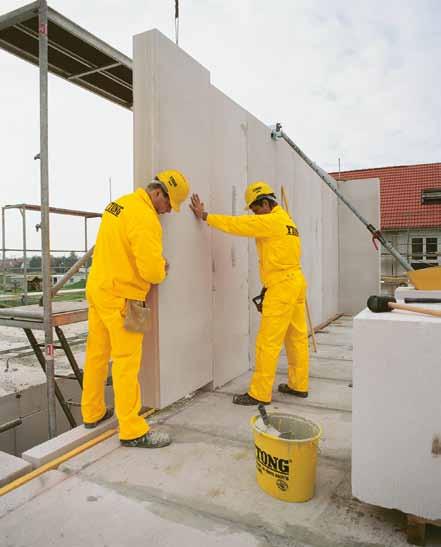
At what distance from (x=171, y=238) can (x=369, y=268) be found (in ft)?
23.4

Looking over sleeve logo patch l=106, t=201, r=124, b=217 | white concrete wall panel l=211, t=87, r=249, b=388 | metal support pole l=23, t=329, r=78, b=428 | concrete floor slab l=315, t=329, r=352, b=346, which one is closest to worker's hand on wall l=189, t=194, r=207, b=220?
white concrete wall panel l=211, t=87, r=249, b=388

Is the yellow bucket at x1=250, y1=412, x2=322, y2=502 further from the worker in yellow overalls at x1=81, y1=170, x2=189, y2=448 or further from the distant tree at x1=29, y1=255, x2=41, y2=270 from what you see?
the distant tree at x1=29, y1=255, x2=41, y2=270

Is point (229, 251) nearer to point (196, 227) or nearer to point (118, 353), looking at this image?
point (196, 227)

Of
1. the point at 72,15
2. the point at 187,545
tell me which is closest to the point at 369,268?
the point at 72,15

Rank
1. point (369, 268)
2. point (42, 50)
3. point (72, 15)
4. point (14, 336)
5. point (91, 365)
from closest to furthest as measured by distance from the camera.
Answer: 1. point (91, 365)
2. point (42, 50)
3. point (72, 15)
4. point (14, 336)
5. point (369, 268)

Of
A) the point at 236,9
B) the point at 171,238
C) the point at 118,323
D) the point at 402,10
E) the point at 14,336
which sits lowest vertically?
the point at 14,336

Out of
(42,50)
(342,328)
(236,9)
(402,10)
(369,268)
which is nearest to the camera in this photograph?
(42,50)

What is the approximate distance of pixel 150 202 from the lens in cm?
286

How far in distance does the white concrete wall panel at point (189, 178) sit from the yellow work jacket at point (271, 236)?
0.40 metres

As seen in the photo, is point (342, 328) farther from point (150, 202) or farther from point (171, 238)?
point (150, 202)

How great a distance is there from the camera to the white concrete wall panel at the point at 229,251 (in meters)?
4.10

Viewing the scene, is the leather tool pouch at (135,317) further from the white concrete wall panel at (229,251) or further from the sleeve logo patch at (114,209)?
the white concrete wall panel at (229,251)

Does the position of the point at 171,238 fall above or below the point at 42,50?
below

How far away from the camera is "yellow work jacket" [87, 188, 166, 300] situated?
264 centimetres
